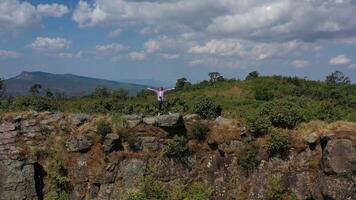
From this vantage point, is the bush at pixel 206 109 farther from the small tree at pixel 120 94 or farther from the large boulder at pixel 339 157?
the small tree at pixel 120 94

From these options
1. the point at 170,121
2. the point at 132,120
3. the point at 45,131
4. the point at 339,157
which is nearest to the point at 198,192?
the point at 170,121

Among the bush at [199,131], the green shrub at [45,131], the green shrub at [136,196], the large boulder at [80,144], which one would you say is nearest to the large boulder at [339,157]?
the bush at [199,131]

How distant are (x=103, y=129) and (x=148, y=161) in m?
2.85

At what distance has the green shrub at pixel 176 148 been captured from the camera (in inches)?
958

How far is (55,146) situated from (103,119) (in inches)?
110

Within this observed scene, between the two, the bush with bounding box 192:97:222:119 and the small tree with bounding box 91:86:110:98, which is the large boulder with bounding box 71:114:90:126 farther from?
the small tree with bounding box 91:86:110:98

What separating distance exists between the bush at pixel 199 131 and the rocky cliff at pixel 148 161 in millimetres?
81

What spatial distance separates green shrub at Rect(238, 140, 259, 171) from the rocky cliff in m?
0.07

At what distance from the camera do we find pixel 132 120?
2594 cm

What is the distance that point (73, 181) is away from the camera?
24.9 m

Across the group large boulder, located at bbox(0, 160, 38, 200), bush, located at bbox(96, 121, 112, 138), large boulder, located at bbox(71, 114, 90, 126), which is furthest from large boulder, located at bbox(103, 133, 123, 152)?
large boulder, located at bbox(0, 160, 38, 200)

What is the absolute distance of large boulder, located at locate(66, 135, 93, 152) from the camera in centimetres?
2536

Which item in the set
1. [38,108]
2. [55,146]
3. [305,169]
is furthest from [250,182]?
[38,108]

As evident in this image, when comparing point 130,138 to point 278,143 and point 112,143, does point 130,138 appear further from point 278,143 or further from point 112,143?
point 278,143
